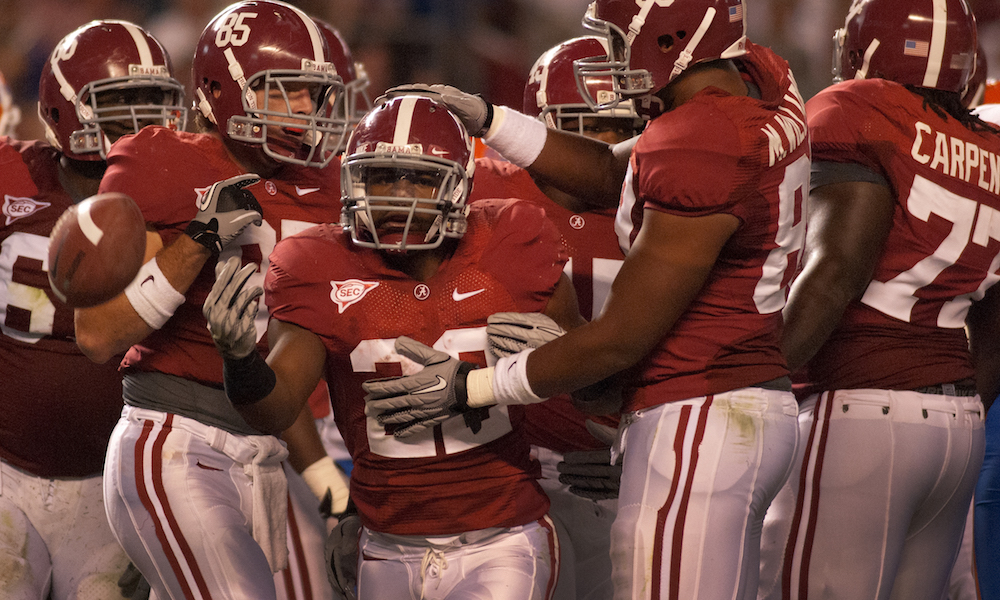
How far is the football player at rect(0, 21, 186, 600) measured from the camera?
306cm

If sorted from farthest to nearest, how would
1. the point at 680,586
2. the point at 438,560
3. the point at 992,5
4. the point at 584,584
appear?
the point at 992,5
the point at 584,584
the point at 438,560
the point at 680,586

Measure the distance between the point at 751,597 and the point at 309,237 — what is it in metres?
1.33

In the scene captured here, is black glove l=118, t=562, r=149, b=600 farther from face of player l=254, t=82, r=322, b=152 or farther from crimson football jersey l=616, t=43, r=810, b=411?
crimson football jersey l=616, t=43, r=810, b=411

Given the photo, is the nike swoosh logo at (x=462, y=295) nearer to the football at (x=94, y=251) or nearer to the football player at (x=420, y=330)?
the football player at (x=420, y=330)

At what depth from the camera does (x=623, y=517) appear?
2242 mm

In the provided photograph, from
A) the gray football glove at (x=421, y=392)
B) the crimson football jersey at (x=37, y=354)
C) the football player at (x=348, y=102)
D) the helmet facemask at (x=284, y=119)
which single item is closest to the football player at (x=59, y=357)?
the crimson football jersey at (x=37, y=354)

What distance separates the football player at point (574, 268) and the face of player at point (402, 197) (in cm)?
81

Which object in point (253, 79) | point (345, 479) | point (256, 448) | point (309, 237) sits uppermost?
point (253, 79)

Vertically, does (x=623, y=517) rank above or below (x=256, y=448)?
above

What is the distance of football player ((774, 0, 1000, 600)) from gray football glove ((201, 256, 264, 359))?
1.32 metres

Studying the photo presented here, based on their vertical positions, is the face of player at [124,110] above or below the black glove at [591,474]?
above

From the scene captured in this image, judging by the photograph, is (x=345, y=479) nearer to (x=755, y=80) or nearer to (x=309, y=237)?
(x=309, y=237)

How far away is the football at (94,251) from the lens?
2.17 meters

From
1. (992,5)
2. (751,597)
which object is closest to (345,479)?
(751,597)
